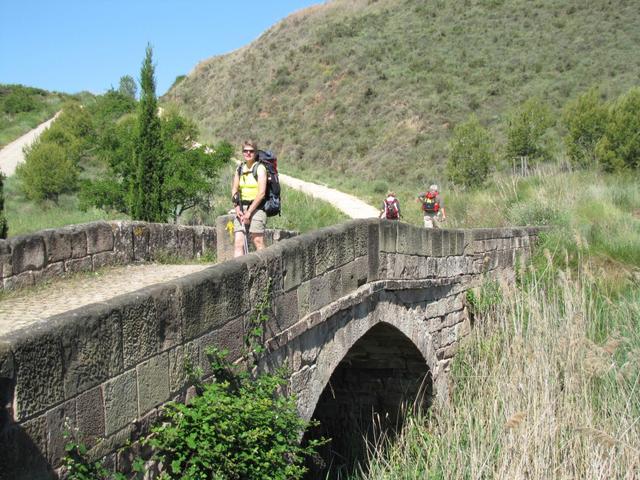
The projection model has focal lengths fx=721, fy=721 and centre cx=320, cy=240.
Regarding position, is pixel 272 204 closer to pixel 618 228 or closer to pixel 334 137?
pixel 618 228

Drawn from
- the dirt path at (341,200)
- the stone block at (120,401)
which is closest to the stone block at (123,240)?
the stone block at (120,401)

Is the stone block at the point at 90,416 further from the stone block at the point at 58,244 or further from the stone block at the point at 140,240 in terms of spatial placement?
the stone block at the point at 140,240

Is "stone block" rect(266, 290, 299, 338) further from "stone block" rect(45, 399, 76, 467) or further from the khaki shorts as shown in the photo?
"stone block" rect(45, 399, 76, 467)

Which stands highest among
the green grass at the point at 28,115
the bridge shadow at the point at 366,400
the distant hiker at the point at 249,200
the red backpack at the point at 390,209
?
the green grass at the point at 28,115

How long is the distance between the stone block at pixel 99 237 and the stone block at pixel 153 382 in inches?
169

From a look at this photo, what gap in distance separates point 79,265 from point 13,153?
2706 cm

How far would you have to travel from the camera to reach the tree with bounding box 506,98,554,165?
23.5 m

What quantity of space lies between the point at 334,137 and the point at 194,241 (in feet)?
96.9

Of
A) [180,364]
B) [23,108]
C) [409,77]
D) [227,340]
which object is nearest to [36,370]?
[180,364]

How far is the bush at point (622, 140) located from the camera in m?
18.5

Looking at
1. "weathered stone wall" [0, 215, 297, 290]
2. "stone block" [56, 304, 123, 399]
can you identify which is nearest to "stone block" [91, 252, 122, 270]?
"weathered stone wall" [0, 215, 297, 290]

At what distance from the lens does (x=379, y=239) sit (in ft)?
22.9

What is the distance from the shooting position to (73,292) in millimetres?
6219

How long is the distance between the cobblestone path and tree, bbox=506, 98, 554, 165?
58.6 feet
